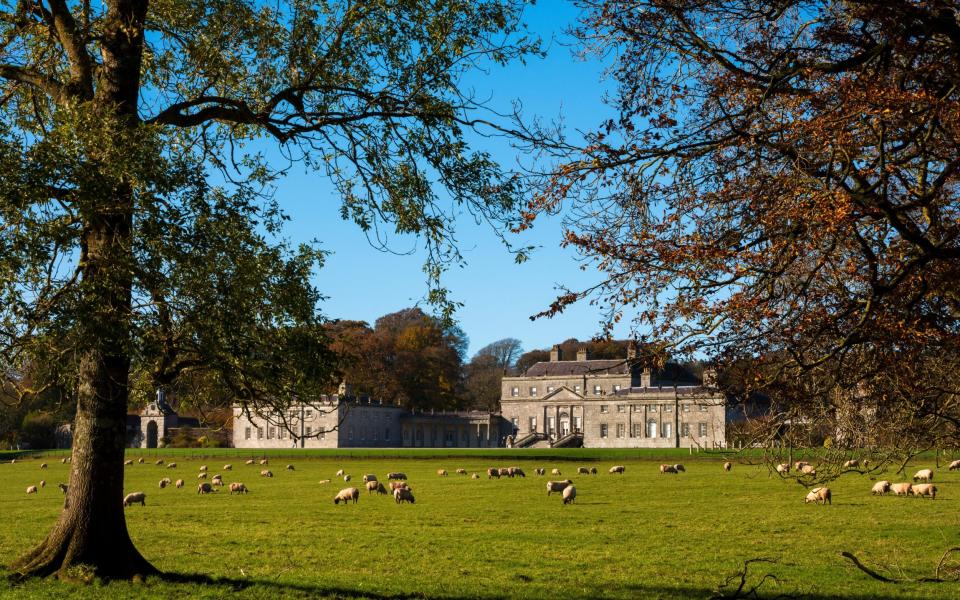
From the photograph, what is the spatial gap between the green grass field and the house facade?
55.0m

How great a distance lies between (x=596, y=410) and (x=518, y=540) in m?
79.7

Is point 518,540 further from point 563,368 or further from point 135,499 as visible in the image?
point 563,368

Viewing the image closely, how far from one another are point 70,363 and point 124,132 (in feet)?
7.90

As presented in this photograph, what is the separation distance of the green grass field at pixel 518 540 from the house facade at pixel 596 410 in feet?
181

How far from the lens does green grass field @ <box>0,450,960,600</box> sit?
11492 mm

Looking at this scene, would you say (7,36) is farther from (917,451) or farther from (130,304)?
(917,451)

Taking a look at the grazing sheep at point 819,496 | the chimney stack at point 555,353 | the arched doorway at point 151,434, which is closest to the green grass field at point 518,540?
the grazing sheep at point 819,496

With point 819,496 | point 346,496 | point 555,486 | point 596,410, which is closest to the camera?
point 819,496

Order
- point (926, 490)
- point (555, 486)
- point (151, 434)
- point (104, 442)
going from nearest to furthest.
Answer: point (104, 442), point (926, 490), point (555, 486), point (151, 434)

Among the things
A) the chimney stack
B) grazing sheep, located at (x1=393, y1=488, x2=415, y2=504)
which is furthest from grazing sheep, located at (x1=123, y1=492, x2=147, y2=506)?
the chimney stack

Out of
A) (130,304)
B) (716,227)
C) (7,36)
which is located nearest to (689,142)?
(716,227)

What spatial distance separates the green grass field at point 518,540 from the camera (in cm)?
1149

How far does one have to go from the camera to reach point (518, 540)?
1691 centimetres

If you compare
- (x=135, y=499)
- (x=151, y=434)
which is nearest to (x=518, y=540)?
(x=135, y=499)
